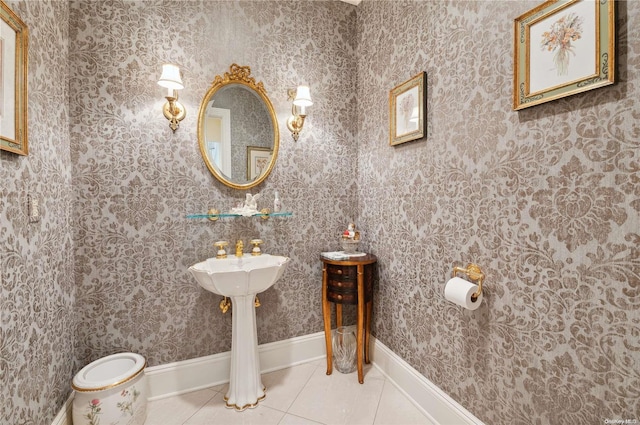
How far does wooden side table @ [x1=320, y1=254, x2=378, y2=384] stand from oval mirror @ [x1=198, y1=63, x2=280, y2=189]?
2.90ft

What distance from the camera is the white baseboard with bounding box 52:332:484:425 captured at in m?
1.67

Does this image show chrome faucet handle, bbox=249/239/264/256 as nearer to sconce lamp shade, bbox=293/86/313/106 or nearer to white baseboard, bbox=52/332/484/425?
white baseboard, bbox=52/332/484/425

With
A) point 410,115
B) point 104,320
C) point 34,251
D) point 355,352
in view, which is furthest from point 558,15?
point 104,320

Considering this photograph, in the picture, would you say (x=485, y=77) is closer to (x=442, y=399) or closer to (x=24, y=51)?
(x=442, y=399)

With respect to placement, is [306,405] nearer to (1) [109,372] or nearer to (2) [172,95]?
(1) [109,372]

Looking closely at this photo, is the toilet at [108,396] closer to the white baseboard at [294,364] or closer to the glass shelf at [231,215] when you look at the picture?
the white baseboard at [294,364]

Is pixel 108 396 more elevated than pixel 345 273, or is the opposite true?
pixel 345 273

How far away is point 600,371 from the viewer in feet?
3.38

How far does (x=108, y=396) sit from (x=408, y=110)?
7.84ft

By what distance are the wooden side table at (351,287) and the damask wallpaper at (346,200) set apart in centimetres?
15

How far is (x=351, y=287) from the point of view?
2143mm

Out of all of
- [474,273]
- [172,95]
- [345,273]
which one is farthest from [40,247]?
[474,273]

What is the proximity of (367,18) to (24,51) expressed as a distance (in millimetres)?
2158

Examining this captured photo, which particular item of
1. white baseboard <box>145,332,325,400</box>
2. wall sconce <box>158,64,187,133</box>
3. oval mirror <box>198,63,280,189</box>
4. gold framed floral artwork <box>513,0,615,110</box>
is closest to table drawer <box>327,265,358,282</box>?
white baseboard <box>145,332,325,400</box>
